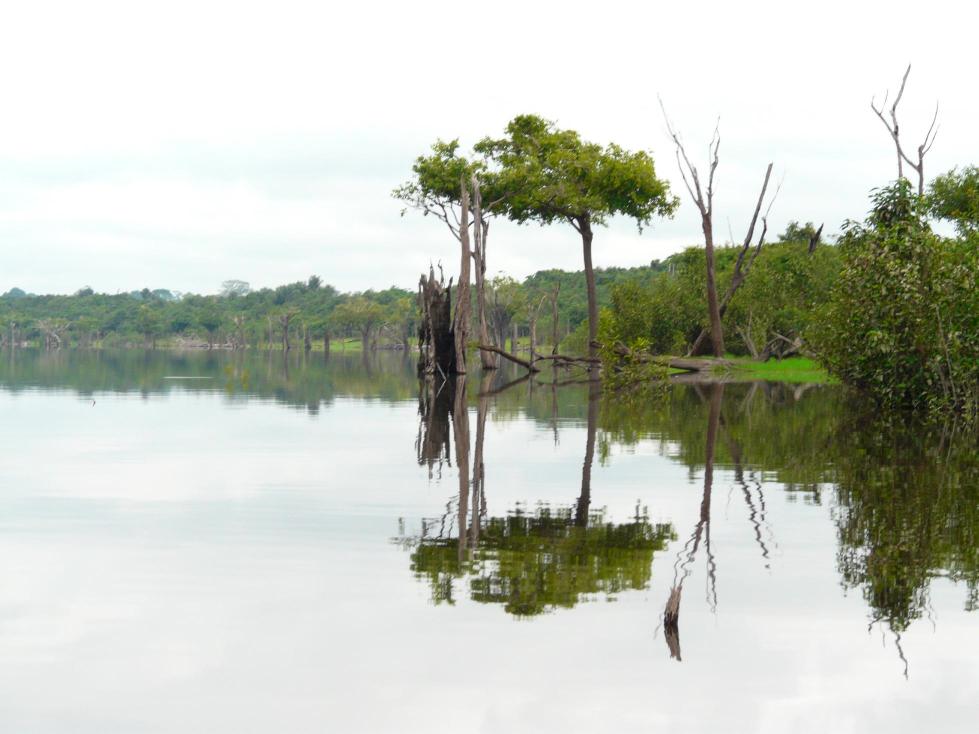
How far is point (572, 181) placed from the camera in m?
57.1

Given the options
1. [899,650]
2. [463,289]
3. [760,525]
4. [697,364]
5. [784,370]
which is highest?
[463,289]

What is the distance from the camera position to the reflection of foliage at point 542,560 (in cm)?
917

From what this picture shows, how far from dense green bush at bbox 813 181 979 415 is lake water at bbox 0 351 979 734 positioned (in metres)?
6.05

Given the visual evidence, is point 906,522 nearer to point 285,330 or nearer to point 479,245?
point 479,245

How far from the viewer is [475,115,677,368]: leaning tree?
56.8 metres

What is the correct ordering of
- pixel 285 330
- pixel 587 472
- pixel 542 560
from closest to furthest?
pixel 542 560 < pixel 587 472 < pixel 285 330

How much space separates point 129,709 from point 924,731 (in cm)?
440

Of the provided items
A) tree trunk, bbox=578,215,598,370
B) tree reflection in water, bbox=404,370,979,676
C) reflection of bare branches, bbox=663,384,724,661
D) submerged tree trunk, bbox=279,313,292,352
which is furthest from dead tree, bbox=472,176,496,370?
submerged tree trunk, bbox=279,313,292,352

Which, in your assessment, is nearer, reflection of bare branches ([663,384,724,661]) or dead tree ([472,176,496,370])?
reflection of bare branches ([663,384,724,661])

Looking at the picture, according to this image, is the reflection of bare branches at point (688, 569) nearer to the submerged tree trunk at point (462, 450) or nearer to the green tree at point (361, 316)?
the submerged tree trunk at point (462, 450)

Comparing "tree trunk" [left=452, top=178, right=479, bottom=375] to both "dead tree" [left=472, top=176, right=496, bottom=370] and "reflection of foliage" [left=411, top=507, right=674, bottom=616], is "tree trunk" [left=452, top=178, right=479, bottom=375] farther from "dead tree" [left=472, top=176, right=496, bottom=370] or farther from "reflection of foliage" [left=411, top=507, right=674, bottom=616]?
"reflection of foliage" [left=411, top=507, right=674, bottom=616]

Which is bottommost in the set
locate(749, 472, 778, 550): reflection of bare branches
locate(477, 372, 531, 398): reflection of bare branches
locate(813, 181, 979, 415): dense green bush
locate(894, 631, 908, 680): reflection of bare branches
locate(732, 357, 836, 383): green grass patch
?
locate(894, 631, 908, 680): reflection of bare branches

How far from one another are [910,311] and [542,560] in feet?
→ 58.5

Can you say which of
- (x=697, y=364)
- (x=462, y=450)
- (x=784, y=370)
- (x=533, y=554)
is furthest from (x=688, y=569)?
(x=784, y=370)
